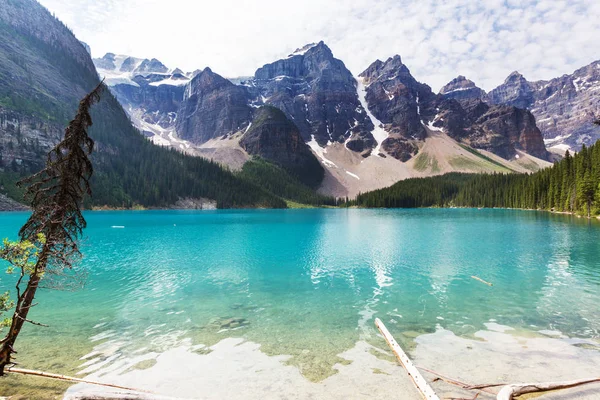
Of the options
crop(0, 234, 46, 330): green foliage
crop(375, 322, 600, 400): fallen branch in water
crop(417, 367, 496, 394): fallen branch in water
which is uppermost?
crop(0, 234, 46, 330): green foliage

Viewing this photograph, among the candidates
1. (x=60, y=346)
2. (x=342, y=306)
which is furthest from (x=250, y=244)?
(x=60, y=346)

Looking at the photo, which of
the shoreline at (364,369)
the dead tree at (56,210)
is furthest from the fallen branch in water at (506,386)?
the dead tree at (56,210)

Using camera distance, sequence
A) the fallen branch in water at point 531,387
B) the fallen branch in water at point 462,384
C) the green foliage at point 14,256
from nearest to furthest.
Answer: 1. the fallen branch in water at point 531,387
2. the green foliage at point 14,256
3. the fallen branch in water at point 462,384

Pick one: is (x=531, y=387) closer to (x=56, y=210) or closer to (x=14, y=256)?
(x=14, y=256)

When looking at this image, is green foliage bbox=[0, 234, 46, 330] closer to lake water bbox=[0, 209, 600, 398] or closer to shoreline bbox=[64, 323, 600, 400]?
lake water bbox=[0, 209, 600, 398]

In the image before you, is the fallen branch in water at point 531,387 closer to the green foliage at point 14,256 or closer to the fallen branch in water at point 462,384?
the fallen branch in water at point 462,384

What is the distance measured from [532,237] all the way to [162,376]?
66728 millimetres

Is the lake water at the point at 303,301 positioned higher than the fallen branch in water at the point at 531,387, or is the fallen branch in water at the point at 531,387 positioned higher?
the fallen branch in water at the point at 531,387

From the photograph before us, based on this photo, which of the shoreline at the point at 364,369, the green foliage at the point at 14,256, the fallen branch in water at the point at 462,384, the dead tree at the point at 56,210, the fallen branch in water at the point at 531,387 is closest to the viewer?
the fallen branch in water at the point at 531,387

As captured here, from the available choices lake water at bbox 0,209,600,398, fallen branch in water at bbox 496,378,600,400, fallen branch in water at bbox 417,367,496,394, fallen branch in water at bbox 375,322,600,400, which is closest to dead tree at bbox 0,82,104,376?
lake water at bbox 0,209,600,398

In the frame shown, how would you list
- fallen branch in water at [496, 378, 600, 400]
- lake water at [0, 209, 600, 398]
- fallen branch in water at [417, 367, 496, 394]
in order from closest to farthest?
fallen branch in water at [496, 378, 600, 400]
fallen branch in water at [417, 367, 496, 394]
lake water at [0, 209, 600, 398]

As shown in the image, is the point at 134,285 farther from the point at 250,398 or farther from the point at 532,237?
the point at 532,237

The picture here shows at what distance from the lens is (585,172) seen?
98.2m

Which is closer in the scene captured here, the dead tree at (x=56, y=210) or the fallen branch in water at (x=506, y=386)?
the fallen branch in water at (x=506, y=386)
